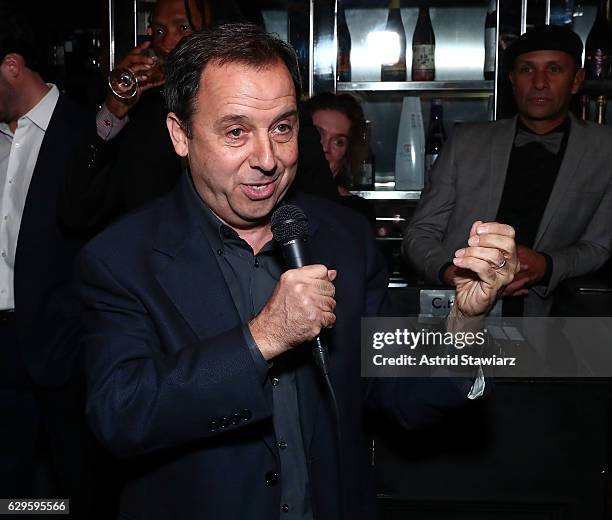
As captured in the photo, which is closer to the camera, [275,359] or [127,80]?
[275,359]

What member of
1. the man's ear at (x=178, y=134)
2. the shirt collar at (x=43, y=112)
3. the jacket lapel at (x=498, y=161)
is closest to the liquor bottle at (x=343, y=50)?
the jacket lapel at (x=498, y=161)

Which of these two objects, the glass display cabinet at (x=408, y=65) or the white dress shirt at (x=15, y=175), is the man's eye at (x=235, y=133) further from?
the glass display cabinet at (x=408, y=65)

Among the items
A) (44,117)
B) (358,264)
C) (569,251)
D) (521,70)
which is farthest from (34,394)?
(521,70)

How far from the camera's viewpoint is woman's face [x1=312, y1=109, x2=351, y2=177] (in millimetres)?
3216

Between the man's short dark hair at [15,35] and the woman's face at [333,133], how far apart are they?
1.10m

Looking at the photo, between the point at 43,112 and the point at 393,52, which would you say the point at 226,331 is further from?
the point at 393,52

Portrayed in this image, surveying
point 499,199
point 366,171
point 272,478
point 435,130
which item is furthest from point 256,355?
point 435,130

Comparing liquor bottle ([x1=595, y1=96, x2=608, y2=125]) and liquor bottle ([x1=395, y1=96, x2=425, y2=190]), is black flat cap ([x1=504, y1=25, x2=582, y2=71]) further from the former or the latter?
liquor bottle ([x1=395, y1=96, x2=425, y2=190])

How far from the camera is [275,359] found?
1.38 meters

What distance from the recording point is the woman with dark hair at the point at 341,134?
3.23 metres

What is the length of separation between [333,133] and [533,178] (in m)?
0.81

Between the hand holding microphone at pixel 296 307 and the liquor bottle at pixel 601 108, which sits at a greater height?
the liquor bottle at pixel 601 108

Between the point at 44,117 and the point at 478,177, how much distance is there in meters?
1.38

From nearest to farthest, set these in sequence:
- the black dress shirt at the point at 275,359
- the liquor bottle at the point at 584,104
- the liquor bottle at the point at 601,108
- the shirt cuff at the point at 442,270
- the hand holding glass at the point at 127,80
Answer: the black dress shirt at the point at 275,359 < the hand holding glass at the point at 127,80 < the shirt cuff at the point at 442,270 < the liquor bottle at the point at 601,108 < the liquor bottle at the point at 584,104
